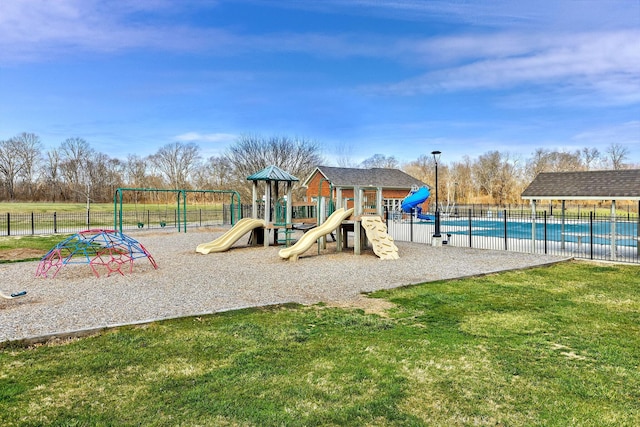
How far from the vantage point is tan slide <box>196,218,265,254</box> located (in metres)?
14.6

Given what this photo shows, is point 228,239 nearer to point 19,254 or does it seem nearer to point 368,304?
point 19,254

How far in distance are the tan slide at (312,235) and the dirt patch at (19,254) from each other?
8300 millimetres

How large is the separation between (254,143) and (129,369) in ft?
137

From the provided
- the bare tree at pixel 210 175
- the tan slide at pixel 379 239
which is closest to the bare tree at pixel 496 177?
the bare tree at pixel 210 175

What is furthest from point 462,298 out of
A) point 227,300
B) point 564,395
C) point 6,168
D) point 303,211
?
point 6,168

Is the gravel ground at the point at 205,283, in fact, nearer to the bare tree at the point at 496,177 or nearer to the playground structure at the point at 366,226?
the playground structure at the point at 366,226

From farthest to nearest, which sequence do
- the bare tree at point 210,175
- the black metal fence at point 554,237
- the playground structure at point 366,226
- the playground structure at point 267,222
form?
the bare tree at point 210,175 → the playground structure at point 267,222 → the black metal fence at point 554,237 → the playground structure at point 366,226

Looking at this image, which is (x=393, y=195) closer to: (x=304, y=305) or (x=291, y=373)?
(x=304, y=305)

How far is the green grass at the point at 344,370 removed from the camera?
3521mm

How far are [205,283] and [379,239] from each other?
5.97 m

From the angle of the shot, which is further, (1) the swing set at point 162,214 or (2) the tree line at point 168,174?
(2) the tree line at point 168,174

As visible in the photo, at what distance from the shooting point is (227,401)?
12.2ft

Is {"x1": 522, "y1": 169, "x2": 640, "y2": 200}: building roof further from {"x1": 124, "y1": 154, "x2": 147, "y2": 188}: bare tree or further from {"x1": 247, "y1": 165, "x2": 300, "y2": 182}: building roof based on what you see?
{"x1": 124, "y1": 154, "x2": 147, "y2": 188}: bare tree

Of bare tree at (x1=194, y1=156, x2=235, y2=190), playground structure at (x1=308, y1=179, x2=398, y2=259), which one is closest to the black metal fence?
playground structure at (x1=308, y1=179, x2=398, y2=259)
